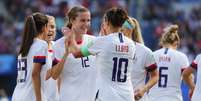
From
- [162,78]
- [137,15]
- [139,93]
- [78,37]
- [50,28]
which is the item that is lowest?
[139,93]

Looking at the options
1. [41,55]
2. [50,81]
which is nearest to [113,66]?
[41,55]

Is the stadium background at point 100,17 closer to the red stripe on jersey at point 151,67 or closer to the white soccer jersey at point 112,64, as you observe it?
the red stripe on jersey at point 151,67

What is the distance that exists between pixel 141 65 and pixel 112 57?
1.33 metres

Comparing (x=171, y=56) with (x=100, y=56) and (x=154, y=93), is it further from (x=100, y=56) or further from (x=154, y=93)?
(x=100, y=56)

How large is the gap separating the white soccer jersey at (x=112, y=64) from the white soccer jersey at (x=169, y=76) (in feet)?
8.13

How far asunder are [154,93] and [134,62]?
1.45 metres

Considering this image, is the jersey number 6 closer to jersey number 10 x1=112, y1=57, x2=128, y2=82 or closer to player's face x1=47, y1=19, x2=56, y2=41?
player's face x1=47, y1=19, x2=56, y2=41

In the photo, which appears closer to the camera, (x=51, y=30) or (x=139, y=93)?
(x=139, y=93)

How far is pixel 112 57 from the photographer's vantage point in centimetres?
924

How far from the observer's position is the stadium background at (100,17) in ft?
74.0

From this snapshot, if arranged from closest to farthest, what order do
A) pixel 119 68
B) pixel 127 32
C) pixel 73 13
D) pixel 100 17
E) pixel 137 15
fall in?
1. pixel 119 68
2. pixel 73 13
3. pixel 127 32
4. pixel 137 15
5. pixel 100 17

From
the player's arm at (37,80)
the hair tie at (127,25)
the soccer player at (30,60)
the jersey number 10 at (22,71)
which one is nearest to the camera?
the player's arm at (37,80)

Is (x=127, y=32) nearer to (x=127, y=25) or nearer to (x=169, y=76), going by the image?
(x=127, y=25)

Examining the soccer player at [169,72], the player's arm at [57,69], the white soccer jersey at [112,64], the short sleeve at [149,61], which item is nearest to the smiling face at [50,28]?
the player's arm at [57,69]
